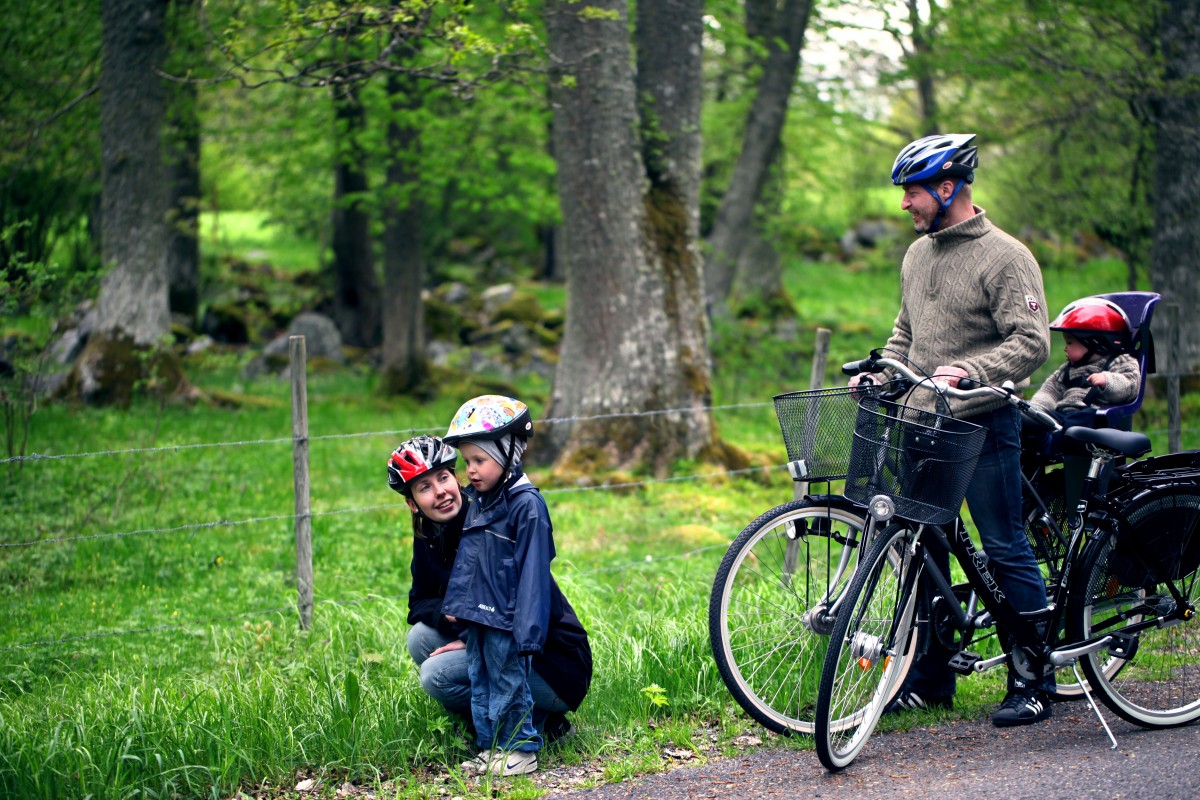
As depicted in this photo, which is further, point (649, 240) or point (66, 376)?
point (66, 376)

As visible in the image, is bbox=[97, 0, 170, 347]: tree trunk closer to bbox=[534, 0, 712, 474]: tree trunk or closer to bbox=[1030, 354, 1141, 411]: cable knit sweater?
bbox=[534, 0, 712, 474]: tree trunk

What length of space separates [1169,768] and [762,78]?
15.2 m

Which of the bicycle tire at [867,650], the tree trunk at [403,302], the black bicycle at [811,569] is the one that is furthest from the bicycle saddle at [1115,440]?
the tree trunk at [403,302]

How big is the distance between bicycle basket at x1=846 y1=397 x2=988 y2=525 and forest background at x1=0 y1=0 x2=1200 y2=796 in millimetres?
1371

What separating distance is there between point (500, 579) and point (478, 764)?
2.50 ft

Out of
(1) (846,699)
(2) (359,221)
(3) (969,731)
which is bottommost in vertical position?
(3) (969,731)

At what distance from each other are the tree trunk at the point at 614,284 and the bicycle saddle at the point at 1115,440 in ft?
18.3

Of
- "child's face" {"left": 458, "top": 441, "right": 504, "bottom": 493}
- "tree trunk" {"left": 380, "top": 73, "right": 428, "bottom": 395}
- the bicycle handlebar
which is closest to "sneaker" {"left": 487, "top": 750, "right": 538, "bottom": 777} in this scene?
"child's face" {"left": 458, "top": 441, "right": 504, "bottom": 493}

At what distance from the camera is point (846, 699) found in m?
4.10

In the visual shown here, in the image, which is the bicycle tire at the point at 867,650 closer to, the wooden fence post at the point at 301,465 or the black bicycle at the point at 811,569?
the black bicycle at the point at 811,569

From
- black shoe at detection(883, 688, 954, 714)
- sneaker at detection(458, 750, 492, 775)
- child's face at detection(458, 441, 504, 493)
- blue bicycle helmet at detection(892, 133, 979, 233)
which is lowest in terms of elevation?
sneaker at detection(458, 750, 492, 775)

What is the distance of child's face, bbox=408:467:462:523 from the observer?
14.0ft

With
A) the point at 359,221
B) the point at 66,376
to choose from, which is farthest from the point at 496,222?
the point at 66,376

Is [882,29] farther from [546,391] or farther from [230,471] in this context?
[230,471]
